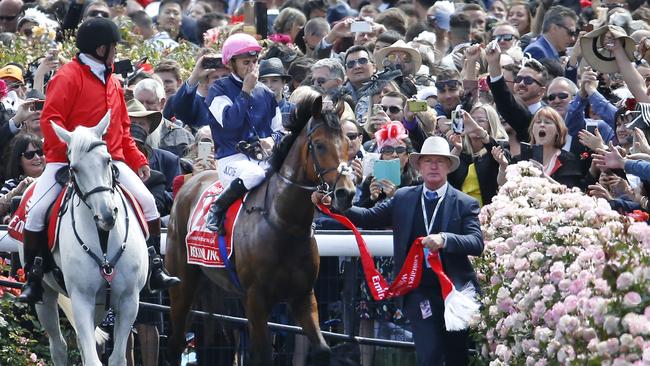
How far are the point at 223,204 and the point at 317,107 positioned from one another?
1.18m

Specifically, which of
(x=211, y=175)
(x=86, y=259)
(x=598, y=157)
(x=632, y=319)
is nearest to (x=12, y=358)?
(x=86, y=259)

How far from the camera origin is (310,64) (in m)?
16.3

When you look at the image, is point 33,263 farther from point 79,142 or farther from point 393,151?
point 393,151

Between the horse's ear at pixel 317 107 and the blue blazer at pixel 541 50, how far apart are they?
16.9 feet

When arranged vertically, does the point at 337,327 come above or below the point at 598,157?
below

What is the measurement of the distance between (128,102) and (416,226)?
4664 millimetres

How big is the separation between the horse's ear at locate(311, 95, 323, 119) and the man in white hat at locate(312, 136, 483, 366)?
2.09ft

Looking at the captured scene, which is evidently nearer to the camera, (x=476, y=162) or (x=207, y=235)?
(x=207, y=235)

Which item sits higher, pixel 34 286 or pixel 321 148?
pixel 321 148

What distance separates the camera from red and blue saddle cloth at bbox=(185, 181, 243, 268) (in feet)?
39.3

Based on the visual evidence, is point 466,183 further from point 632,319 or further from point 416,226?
point 632,319

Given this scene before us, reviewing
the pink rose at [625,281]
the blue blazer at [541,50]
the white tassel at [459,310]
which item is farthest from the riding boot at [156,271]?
the blue blazer at [541,50]

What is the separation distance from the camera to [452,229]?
11.0 metres

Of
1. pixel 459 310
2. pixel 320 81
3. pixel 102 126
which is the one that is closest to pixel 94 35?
pixel 102 126
